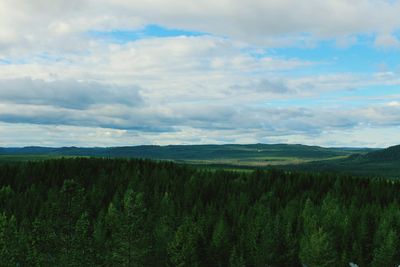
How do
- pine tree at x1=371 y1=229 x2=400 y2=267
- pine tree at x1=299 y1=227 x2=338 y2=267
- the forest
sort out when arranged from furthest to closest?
pine tree at x1=371 y1=229 x2=400 y2=267 → pine tree at x1=299 y1=227 x2=338 y2=267 → the forest

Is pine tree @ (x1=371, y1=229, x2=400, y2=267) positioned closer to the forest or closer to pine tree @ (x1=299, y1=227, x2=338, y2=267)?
the forest

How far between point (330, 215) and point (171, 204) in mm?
54882

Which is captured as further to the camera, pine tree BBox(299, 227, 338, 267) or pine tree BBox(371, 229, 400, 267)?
pine tree BBox(371, 229, 400, 267)

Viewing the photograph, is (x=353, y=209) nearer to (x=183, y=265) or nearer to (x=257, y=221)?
(x=257, y=221)

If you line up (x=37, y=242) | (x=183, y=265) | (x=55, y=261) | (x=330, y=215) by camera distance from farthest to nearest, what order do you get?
A: (x=330, y=215), (x=183, y=265), (x=37, y=242), (x=55, y=261)

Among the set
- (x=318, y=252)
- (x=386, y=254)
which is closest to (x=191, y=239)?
(x=318, y=252)

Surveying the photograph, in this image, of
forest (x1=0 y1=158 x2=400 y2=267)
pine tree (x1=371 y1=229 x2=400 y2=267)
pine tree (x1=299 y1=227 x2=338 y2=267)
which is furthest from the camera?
pine tree (x1=371 y1=229 x2=400 y2=267)

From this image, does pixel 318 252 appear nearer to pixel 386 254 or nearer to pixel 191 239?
pixel 386 254

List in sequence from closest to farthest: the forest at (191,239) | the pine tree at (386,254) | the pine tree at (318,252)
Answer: the forest at (191,239)
the pine tree at (318,252)
the pine tree at (386,254)

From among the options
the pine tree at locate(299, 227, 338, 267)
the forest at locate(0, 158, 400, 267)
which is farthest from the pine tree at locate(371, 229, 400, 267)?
the pine tree at locate(299, 227, 338, 267)

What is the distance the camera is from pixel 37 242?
4070 inches

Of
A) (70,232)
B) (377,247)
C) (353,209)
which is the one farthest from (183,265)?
(353,209)

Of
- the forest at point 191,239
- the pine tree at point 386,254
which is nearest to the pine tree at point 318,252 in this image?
the forest at point 191,239

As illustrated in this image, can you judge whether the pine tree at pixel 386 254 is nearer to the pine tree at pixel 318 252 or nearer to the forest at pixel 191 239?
the forest at pixel 191 239
